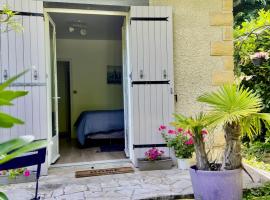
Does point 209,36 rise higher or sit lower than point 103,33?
lower

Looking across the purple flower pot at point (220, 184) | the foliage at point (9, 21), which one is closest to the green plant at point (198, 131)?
the purple flower pot at point (220, 184)

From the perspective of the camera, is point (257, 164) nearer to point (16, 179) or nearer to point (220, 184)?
point (220, 184)

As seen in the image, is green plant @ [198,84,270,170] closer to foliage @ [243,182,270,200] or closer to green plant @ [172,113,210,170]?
green plant @ [172,113,210,170]

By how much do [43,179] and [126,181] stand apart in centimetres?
104

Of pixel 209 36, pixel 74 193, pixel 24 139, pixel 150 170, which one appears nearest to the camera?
pixel 24 139

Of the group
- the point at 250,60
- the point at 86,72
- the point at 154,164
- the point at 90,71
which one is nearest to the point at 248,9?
the point at 250,60

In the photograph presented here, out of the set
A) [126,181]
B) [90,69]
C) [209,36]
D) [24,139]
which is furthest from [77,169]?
[90,69]

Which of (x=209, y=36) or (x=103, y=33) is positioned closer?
(x=209, y=36)

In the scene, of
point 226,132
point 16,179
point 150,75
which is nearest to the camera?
point 226,132

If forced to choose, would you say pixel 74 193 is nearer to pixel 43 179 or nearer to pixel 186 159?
pixel 43 179

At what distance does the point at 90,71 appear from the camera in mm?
7645

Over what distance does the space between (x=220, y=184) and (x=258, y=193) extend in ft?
2.54

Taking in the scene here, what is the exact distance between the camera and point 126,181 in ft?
11.4

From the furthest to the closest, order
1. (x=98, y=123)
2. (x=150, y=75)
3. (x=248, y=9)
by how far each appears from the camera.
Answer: (x=248, y=9), (x=98, y=123), (x=150, y=75)
